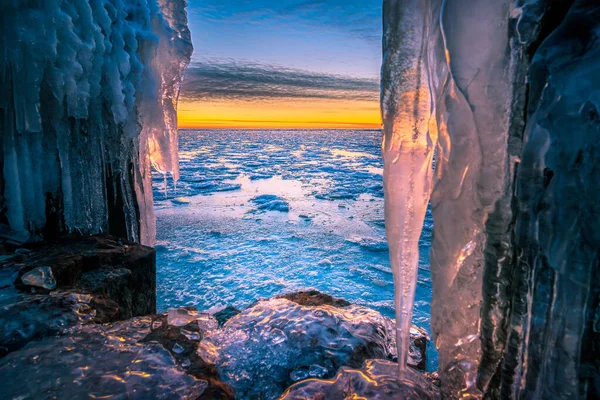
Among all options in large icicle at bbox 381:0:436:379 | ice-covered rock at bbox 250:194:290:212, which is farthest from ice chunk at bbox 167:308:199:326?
ice-covered rock at bbox 250:194:290:212

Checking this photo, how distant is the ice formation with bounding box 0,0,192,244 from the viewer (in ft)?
9.77

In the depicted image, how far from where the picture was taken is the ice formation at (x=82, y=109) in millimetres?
2977

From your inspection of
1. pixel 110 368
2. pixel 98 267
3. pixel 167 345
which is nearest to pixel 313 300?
pixel 167 345

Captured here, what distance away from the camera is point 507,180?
108cm

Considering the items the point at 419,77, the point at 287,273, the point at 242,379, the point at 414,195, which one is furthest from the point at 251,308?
the point at 287,273

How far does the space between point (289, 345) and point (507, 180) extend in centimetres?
151

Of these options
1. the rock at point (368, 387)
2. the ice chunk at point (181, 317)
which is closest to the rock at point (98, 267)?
the ice chunk at point (181, 317)

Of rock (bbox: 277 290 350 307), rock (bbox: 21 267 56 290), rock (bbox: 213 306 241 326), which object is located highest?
rock (bbox: 21 267 56 290)

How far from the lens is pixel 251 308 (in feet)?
8.22

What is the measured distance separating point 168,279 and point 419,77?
16.7ft

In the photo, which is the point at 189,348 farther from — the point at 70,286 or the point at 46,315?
the point at 70,286

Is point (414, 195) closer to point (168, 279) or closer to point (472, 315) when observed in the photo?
point (472, 315)

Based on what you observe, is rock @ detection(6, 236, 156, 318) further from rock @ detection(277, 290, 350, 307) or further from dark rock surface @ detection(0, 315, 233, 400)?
rock @ detection(277, 290, 350, 307)

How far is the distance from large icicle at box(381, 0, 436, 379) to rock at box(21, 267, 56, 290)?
2.41 m
